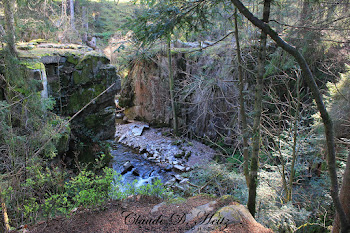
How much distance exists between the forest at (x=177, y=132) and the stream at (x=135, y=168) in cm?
6

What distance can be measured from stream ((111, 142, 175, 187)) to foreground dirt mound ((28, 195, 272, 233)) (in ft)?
14.1

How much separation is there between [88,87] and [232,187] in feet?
20.8

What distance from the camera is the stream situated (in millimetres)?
7863

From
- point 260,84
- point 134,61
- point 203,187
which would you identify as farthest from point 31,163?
point 134,61

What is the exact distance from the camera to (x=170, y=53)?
34.7 feet

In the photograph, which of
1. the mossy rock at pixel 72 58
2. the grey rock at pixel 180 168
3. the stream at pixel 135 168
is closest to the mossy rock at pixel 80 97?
the mossy rock at pixel 72 58

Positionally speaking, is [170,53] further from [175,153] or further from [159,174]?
[159,174]

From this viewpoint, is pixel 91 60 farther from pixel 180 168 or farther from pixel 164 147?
pixel 180 168

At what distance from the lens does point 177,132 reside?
1116 cm

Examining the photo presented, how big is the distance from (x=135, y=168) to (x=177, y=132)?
332 cm

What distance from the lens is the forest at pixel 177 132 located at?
287 cm

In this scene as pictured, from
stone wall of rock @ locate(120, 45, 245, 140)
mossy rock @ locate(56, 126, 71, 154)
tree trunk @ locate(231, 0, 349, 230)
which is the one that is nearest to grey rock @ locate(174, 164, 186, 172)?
stone wall of rock @ locate(120, 45, 245, 140)

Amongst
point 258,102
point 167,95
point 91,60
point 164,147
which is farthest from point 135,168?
point 258,102

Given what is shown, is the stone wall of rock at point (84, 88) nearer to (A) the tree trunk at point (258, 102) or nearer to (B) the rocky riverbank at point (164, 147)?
(B) the rocky riverbank at point (164, 147)
